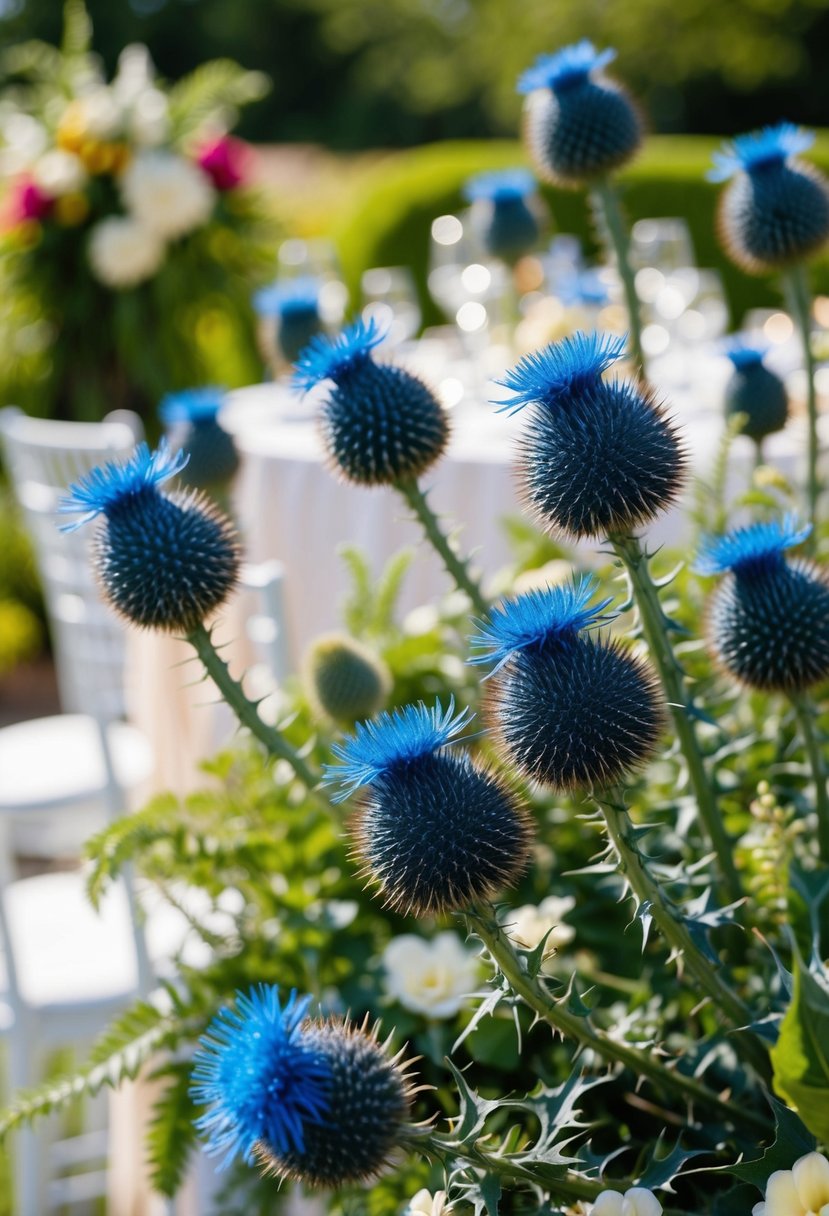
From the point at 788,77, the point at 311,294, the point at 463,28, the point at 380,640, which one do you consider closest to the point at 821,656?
the point at 380,640

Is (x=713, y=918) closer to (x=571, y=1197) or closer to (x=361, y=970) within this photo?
(x=571, y=1197)

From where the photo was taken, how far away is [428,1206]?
114 centimetres

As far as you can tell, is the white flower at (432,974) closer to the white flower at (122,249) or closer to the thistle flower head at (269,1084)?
the thistle flower head at (269,1084)

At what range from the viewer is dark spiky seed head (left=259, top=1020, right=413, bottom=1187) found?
0.97m

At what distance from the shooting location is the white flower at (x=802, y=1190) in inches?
40.4

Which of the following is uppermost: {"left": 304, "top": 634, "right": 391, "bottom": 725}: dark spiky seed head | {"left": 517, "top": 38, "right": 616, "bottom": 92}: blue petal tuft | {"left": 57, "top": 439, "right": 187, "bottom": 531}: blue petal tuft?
{"left": 517, "top": 38, "right": 616, "bottom": 92}: blue petal tuft

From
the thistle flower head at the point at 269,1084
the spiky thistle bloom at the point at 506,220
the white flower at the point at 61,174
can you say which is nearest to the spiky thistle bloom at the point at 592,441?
the thistle flower head at the point at 269,1084

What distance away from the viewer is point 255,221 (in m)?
6.82

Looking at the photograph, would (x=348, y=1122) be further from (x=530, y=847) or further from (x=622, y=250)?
(x=622, y=250)

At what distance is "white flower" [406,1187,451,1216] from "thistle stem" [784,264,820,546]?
1086 mm

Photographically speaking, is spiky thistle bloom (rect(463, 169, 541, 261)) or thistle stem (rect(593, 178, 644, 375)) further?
spiky thistle bloom (rect(463, 169, 541, 261))

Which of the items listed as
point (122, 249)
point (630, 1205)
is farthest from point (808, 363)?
point (122, 249)

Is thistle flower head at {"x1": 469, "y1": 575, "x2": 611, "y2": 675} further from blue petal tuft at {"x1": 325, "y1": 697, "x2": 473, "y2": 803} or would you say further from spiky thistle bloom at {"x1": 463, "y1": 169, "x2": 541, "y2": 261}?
spiky thistle bloom at {"x1": 463, "y1": 169, "x2": 541, "y2": 261}

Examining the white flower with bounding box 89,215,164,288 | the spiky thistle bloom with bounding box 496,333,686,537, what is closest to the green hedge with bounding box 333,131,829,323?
the white flower with bounding box 89,215,164,288
